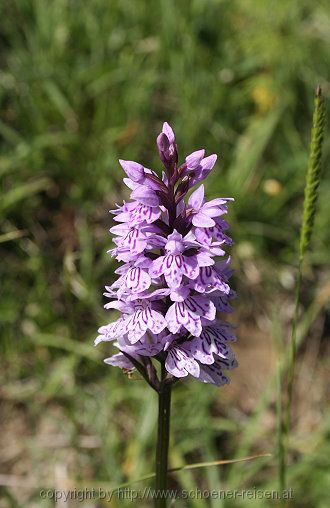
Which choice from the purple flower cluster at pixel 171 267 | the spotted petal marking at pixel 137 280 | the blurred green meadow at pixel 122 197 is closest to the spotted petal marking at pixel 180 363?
the purple flower cluster at pixel 171 267

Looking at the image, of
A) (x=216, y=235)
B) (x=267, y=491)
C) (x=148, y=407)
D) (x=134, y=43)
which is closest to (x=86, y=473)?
(x=148, y=407)

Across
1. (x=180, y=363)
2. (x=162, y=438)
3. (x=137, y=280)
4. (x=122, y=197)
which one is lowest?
(x=162, y=438)

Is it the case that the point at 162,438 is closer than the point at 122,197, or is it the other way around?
the point at 162,438

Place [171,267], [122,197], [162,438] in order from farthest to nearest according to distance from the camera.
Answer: [122,197]
[162,438]
[171,267]

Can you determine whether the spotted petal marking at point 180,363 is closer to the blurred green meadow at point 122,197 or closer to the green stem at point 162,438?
the green stem at point 162,438

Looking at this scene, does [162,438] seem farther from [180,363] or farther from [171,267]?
[171,267]

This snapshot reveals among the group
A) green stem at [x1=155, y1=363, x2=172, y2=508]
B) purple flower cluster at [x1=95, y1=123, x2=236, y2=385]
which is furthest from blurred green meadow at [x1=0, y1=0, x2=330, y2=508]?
purple flower cluster at [x1=95, y1=123, x2=236, y2=385]

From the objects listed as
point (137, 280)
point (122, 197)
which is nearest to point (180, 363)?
point (137, 280)

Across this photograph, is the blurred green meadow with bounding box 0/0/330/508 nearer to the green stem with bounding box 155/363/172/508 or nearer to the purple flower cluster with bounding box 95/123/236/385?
the green stem with bounding box 155/363/172/508
